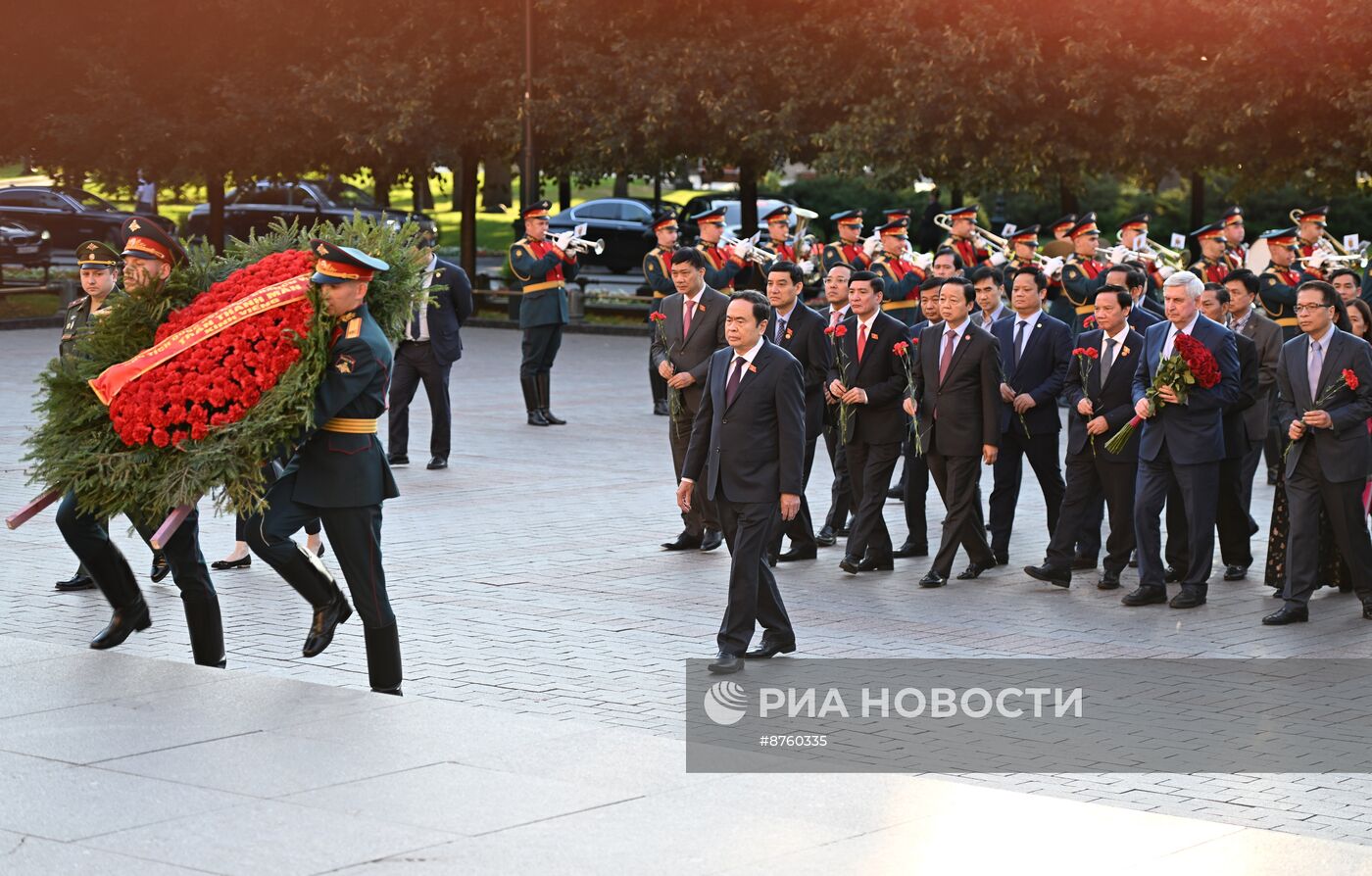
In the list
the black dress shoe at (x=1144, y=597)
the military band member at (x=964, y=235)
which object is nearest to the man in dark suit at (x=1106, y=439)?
the black dress shoe at (x=1144, y=597)

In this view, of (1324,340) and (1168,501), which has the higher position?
(1324,340)

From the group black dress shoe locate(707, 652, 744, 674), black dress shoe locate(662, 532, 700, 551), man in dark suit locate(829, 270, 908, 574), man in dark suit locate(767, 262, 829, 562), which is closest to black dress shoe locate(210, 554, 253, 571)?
black dress shoe locate(662, 532, 700, 551)

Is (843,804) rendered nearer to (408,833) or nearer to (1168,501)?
(408,833)

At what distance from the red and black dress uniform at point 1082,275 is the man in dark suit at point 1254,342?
3490 mm

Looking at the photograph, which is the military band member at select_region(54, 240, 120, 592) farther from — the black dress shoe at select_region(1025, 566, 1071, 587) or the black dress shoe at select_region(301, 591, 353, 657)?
the black dress shoe at select_region(1025, 566, 1071, 587)

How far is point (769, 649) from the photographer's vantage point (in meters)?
9.34

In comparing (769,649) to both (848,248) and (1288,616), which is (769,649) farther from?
(848,248)

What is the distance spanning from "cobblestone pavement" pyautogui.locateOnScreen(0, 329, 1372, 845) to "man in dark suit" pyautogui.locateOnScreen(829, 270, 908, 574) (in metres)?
0.21

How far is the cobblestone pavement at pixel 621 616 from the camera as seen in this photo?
→ 26.2 feet

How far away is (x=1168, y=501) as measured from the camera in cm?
1192

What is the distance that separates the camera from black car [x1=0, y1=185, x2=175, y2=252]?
38281mm

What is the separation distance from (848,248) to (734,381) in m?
11.0

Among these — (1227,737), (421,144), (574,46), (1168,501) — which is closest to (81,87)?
(421,144)

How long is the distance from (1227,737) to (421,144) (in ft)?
77.4
